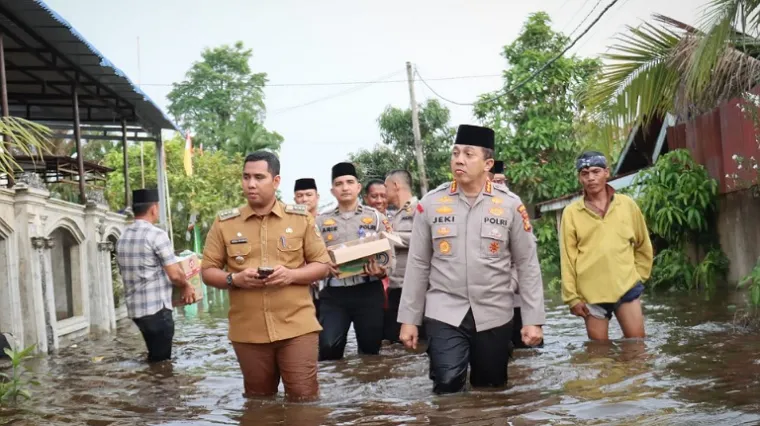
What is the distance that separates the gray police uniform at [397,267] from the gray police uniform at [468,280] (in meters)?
3.85

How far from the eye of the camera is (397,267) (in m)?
10.7

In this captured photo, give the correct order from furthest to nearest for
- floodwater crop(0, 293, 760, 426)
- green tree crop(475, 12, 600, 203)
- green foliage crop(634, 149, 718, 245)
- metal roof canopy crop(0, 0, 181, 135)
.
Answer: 1. green tree crop(475, 12, 600, 203)
2. green foliage crop(634, 149, 718, 245)
3. metal roof canopy crop(0, 0, 181, 135)
4. floodwater crop(0, 293, 760, 426)

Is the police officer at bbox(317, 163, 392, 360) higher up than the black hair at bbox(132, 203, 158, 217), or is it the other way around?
the black hair at bbox(132, 203, 158, 217)

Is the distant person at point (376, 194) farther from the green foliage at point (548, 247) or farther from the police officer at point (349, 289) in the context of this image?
the green foliage at point (548, 247)

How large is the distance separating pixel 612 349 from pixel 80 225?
36.2 feet

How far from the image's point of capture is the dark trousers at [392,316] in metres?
10.8

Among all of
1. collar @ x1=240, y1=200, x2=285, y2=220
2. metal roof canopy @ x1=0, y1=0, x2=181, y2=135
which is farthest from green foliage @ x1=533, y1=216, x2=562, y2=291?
collar @ x1=240, y1=200, x2=285, y2=220

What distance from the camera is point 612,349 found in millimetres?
8438

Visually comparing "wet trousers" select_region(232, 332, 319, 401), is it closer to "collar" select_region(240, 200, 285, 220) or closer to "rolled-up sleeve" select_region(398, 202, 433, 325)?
"rolled-up sleeve" select_region(398, 202, 433, 325)

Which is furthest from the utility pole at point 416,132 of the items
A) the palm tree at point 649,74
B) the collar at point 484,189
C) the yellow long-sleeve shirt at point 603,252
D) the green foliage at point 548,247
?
the collar at point 484,189

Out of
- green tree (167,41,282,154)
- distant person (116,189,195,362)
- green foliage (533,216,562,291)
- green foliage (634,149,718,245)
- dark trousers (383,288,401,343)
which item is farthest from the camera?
green tree (167,41,282,154)

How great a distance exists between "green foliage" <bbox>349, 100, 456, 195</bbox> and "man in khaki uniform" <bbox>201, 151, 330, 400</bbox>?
3483cm

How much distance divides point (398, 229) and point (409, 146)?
3302 centimetres

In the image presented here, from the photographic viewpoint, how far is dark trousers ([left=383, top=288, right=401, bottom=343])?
10.8 m
